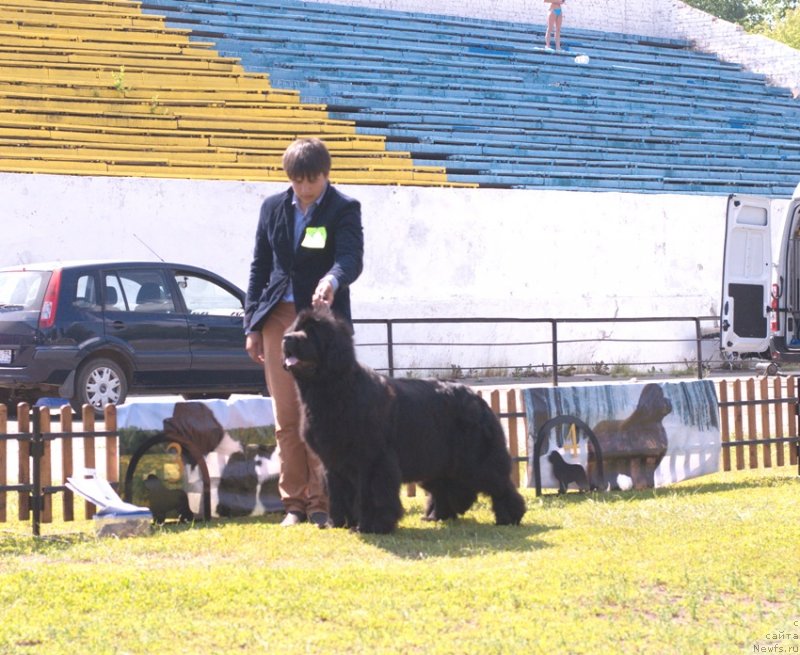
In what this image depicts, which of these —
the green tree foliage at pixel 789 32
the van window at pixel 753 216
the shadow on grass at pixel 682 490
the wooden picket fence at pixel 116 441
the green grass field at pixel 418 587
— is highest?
the green tree foliage at pixel 789 32

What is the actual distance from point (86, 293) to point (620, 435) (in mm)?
6236

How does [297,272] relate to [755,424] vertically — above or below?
above

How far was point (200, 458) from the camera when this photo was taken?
24.9 feet

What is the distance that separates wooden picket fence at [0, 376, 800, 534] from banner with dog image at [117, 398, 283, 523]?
0.18m

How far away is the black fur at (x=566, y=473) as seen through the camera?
28.7ft

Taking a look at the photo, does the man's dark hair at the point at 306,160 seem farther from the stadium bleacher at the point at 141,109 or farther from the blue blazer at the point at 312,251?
the stadium bleacher at the point at 141,109

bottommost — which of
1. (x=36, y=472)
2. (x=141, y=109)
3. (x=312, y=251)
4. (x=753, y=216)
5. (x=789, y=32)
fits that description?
(x=36, y=472)

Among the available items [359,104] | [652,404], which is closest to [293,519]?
[652,404]

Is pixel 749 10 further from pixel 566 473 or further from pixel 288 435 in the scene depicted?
pixel 288 435

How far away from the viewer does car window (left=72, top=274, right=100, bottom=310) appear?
42.4 ft

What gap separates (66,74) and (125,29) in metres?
2.55

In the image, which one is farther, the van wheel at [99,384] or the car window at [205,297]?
the car window at [205,297]

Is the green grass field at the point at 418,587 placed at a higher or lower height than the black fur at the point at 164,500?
lower

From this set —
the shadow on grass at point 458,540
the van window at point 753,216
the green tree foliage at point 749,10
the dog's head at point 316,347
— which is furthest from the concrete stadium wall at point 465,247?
the green tree foliage at point 749,10
